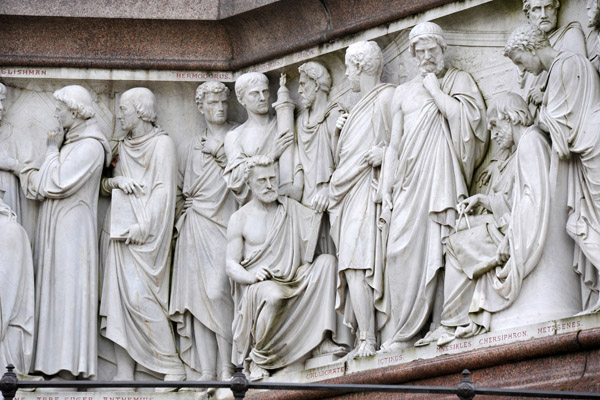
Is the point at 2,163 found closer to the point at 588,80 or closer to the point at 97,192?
the point at 97,192

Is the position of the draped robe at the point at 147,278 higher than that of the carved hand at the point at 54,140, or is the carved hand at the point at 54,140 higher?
the carved hand at the point at 54,140

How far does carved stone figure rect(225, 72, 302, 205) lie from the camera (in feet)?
55.9

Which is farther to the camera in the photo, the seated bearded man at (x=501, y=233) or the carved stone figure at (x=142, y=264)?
the carved stone figure at (x=142, y=264)

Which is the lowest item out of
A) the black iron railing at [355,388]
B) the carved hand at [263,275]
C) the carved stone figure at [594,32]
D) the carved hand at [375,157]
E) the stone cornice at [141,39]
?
the black iron railing at [355,388]

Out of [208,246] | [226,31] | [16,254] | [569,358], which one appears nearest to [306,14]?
[226,31]

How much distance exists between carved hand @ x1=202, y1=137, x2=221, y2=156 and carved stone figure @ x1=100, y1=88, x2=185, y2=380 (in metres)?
0.31

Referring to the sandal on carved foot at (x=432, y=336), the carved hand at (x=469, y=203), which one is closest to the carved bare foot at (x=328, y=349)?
the sandal on carved foot at (x=432, y=336)

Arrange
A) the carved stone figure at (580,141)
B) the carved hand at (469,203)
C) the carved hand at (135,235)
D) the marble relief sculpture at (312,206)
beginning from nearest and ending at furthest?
1. the carved stone figure at (580,141)
2. the marble relief sculpture at (312,206)
3. the carved hand at (469,203)
4. the carved hand at (135,235)

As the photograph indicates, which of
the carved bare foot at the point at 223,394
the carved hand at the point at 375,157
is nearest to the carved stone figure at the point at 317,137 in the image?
the carved hand at the point at 375,157

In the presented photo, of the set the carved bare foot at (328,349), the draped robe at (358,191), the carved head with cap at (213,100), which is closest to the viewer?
the draped robe at (358,191)

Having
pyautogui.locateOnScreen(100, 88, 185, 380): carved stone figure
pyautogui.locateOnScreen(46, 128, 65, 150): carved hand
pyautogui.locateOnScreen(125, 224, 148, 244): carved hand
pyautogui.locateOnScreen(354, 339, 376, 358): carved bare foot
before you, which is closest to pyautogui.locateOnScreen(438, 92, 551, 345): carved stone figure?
pyautogui.locateOnScreen(354, 339, 376, 358): carved bare foot

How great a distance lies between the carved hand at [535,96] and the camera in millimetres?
15000

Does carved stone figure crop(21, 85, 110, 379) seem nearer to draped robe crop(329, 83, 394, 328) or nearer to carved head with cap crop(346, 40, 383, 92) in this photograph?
draped robe crop(329, 83, 394, 328)

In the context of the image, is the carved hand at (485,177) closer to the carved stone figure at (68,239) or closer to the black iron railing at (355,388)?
the black iron railing at (355,388)
